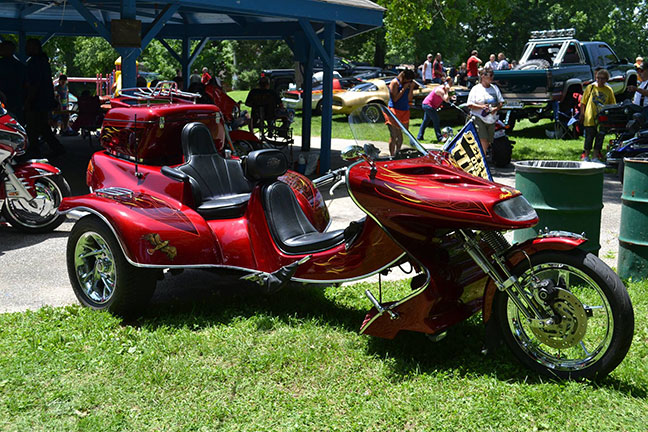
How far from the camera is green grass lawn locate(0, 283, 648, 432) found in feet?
11.4

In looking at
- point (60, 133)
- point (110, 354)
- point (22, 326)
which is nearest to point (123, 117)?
point (22, 326)

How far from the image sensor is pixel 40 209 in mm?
7680

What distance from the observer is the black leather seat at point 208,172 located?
5.34m

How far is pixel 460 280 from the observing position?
400cm

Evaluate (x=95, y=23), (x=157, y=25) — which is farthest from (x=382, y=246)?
(x=95, y=23)

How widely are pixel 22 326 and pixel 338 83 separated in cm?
1980

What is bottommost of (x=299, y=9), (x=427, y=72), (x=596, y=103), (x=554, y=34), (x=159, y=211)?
(x=159, y=211)

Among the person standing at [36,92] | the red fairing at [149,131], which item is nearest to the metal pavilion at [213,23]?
the person standing at [36,92]

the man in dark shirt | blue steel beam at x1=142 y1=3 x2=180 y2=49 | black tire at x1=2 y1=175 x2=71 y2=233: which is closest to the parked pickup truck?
the man in dark shirt

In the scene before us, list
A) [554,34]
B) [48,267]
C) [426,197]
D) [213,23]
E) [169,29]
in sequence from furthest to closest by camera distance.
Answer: [554,34], [169,29], [213,23], [48,267], [426,197]

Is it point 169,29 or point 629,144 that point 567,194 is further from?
point 169,29

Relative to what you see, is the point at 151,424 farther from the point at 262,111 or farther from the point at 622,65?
the point at 622,65

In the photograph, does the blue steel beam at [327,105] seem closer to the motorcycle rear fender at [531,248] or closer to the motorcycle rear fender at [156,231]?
the motorcycle rear fender at [156,231]

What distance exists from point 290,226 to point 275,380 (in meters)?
1.19
